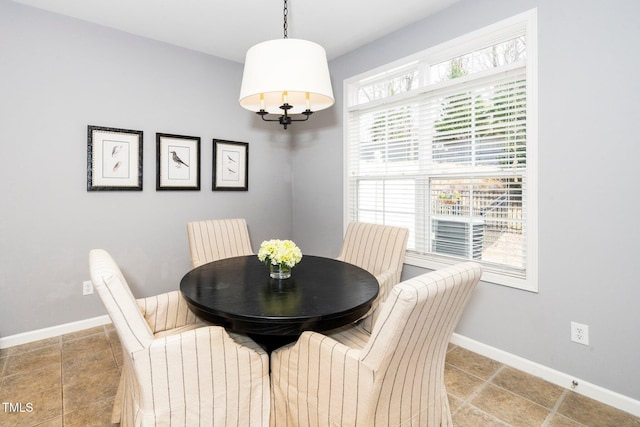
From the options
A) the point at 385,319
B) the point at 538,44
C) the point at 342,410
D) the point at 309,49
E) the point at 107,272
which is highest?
the point at 538,44

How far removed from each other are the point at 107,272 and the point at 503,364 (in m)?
2.58

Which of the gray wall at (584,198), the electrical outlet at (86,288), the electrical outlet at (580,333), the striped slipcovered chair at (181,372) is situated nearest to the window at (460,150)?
the gray wall at (584,198)

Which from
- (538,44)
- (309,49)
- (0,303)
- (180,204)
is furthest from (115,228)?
(538,44)

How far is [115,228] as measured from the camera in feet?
10.2

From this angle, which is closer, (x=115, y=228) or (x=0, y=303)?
(x=0, y=303)

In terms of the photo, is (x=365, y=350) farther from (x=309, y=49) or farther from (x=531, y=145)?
(x=531, y=145)

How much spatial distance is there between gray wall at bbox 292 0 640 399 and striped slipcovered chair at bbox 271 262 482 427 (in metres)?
1.14

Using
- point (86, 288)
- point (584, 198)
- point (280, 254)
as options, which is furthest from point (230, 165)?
point (584, 198)

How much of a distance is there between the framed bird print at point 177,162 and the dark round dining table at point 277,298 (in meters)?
Result: 1.47

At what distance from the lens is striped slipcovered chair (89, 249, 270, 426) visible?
1271 mm

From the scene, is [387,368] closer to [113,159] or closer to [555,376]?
[555,376]

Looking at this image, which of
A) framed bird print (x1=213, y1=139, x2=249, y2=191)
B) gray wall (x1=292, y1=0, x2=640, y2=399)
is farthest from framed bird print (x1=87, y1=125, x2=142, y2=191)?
gray wall (x1=292, y1=0, x2=640, y2=399)

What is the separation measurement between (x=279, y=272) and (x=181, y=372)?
2.68 ft

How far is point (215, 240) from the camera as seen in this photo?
3.02 m
